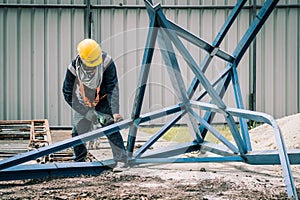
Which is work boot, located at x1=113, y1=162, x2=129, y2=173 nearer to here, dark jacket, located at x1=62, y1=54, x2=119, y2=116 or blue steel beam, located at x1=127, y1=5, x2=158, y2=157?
blue steel beam, located at x1=127, y1=5, x2=158, y2=157

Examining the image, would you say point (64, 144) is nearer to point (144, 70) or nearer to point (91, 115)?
Result: point (144, 70)

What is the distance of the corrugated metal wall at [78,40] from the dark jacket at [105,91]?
546 cm

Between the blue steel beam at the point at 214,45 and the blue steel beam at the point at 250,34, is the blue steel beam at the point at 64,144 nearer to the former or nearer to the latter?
the blue steel beam at the point at 214,45

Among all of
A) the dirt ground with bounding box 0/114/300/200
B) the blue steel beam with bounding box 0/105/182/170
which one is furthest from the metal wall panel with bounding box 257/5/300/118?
the blue steel beam with bounding box 0/105/182/170

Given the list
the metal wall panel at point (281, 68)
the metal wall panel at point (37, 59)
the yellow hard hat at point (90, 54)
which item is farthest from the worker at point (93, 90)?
the metal wall panel at point (281, 68)

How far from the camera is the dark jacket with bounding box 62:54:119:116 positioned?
21.0 feet

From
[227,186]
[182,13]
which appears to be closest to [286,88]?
[182,13]

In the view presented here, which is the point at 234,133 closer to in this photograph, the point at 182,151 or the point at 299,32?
the point at 182,151

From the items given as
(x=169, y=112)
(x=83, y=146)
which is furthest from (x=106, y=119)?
(x=169, y=112)

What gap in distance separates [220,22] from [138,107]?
746cm

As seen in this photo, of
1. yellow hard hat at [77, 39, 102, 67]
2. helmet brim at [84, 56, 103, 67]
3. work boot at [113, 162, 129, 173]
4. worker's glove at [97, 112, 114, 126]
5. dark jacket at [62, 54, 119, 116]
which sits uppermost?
yellow hard hat at [77, 39, 102, 67]

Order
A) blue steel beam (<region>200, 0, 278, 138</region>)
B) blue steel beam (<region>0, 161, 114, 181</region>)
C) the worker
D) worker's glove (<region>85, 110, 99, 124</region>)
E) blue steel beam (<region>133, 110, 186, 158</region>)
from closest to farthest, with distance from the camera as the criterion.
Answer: blue steel beam (<region>0, 161, 114, 181</region>) < blue steel beam (<region>200, 0, 278, 138</region>) < blue steel beam (<region>133, 110, 186, 158</region>) < the worker < worker's glove (<region>85, 110, 99, 124</region>)

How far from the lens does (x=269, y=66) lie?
42.3 feet

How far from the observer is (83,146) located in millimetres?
6902
